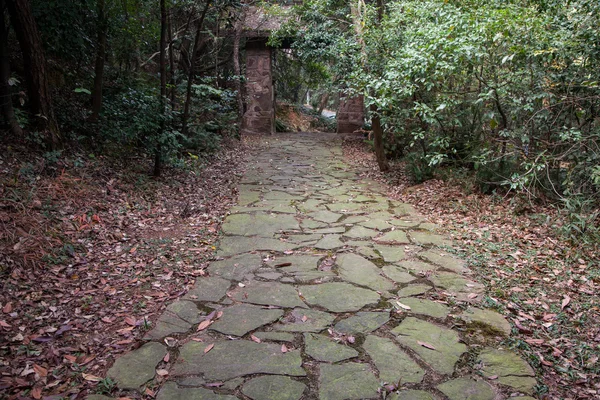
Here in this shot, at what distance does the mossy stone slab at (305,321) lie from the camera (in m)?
2.86

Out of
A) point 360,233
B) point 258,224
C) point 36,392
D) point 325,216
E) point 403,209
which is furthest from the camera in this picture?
point 403,209

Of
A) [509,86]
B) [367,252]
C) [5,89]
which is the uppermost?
[509,86]

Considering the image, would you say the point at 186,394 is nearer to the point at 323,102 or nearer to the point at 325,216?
the point at 325,216

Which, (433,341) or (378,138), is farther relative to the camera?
(378,138)

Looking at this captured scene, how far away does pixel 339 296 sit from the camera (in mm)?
3338

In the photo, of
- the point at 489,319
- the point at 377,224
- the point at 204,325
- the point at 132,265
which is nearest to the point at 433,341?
the point at 489,319

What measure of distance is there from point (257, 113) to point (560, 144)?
8881mm

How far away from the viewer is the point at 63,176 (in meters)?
4.88

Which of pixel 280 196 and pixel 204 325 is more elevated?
pixel 280 196

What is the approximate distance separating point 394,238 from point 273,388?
8.99 ft

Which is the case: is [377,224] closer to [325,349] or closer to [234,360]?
[325,349]

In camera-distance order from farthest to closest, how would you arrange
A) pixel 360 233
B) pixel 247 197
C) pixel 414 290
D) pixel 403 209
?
pixel 247 197 → pixel 403 209 → pixel 360 233 → pixel 414 290

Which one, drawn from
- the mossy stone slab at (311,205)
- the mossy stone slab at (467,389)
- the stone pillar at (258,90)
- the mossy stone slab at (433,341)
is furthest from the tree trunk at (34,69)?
the stone pillar at (258,90)

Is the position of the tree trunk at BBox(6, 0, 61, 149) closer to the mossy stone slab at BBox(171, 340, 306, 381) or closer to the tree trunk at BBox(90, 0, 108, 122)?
the tree trunk at BBox(90, 0, 108, 122)
